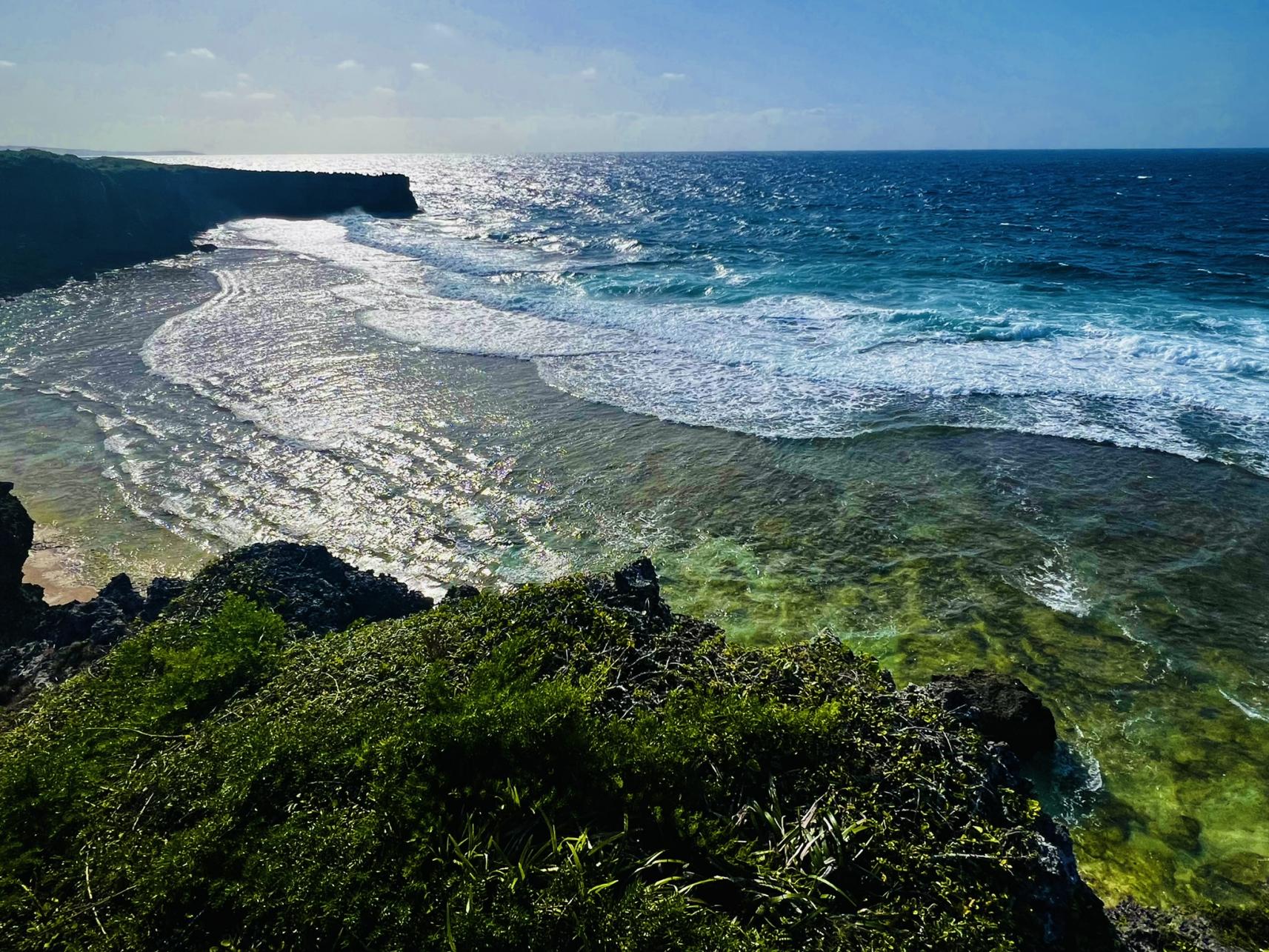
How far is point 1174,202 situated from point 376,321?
68792 mm

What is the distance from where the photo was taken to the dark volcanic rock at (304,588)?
7453 mm

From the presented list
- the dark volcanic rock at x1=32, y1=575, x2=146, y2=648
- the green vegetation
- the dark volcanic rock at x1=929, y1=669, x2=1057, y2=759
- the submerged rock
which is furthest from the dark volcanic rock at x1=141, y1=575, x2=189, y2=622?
the dark volcanic rock at x1=929, y1=669, x2=1057, y2=759

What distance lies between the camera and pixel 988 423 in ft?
53.2

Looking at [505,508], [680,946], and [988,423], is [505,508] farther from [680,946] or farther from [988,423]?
[988,423]

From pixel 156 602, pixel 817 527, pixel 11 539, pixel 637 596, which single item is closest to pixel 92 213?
pixel 11 539

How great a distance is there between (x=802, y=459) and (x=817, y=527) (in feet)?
9.53

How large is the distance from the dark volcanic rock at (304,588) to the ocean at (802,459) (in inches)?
92.6

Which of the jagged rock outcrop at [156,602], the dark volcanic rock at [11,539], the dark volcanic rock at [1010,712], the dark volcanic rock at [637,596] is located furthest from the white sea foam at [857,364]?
the dark volcanic rock at [11,539]

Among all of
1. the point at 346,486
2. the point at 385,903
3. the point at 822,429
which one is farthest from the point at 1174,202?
the point at 385,903

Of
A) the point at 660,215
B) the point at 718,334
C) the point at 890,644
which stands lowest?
the point at 890,644

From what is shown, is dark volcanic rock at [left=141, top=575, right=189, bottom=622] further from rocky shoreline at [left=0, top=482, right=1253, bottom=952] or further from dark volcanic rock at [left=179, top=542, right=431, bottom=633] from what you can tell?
dark volcanic rock at [left=179, top=542, right=431, bottom=633]

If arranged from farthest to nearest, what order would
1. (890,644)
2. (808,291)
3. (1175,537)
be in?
1. (808,291)
2. (1175,537)
3. (890,644)

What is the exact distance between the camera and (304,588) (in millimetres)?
7953

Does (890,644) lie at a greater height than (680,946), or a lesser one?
lesser
